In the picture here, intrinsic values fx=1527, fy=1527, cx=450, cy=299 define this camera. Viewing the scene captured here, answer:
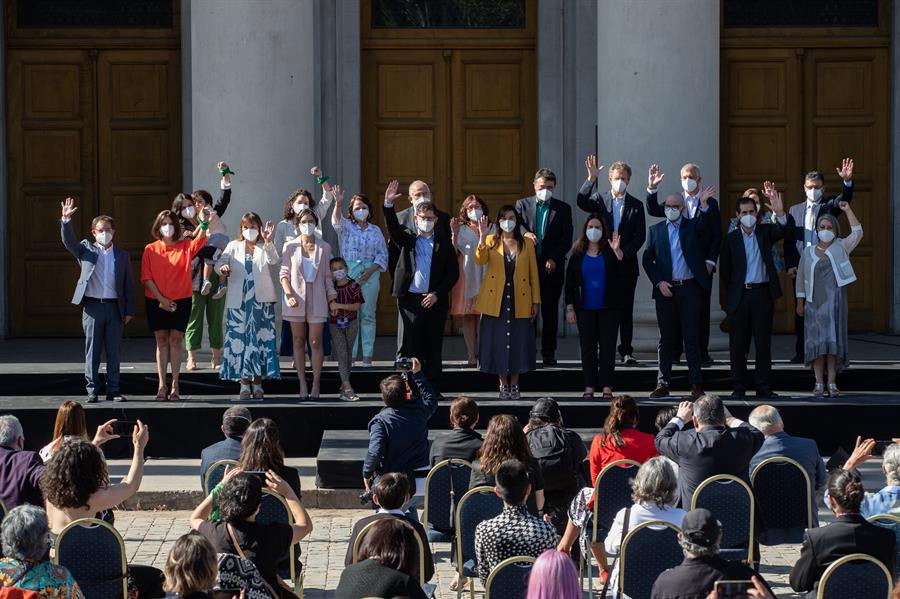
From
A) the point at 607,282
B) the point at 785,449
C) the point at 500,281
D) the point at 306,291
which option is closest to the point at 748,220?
the point at 607,282

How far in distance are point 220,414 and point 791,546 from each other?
512cm

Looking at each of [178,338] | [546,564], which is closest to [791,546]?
[546,564]

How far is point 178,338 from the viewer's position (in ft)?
44.7

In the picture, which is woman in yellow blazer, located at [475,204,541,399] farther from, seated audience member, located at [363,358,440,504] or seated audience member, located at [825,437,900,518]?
seated audience member, located at [825,437,900,518]

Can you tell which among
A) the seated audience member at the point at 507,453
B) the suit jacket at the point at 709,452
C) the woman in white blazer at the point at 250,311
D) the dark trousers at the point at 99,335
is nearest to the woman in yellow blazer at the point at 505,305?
the woman in white blazer at the point at 250,311

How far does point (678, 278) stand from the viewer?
1379cm

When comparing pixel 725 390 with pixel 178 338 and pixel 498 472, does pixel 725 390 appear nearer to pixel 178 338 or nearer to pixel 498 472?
pixel 178 338

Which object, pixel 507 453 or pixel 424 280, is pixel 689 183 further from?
pixel 507 453

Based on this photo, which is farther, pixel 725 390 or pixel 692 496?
pixel 725 390

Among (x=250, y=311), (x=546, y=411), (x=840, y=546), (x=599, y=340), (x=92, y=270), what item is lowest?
(x=840, y=546)

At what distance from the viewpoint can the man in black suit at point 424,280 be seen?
13781 mm

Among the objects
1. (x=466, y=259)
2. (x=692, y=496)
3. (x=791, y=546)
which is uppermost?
(x=466, y=259)

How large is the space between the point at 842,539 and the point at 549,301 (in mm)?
7637

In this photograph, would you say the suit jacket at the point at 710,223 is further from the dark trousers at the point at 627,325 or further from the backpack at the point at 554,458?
the backpack at the point at 554,458
